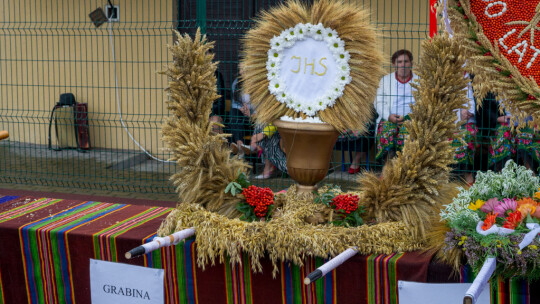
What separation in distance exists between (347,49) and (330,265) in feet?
2.77

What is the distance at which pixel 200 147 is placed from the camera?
2.39 m

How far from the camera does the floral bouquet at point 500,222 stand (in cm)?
181

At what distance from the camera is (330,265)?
6.28ft

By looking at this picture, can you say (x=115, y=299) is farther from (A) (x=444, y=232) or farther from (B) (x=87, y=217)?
(A) (x=444, y=232)

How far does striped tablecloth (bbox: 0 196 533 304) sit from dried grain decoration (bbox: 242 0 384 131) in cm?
55

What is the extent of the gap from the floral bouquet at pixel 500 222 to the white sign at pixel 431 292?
0.41 ft

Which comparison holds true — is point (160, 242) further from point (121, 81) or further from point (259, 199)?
point (121, 81)

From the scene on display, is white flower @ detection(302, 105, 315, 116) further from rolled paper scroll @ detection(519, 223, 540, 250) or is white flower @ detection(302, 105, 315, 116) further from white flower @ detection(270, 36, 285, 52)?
rolled paper scroll @ detection(519, 223, 540, 250)

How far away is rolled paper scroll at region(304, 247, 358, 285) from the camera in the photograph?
1806mm

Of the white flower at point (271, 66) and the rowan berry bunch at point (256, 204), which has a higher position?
the white flower at point (271, 66)

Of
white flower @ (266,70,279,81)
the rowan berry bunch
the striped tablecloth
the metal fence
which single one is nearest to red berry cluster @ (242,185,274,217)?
the rowan berry bunch

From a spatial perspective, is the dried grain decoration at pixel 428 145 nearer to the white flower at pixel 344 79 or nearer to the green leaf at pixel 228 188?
the white flower at pixel 344 79

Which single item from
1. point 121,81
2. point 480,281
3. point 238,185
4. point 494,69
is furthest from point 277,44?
point 121,81

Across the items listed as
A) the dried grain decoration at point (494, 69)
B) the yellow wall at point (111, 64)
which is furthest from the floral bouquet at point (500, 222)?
the yellow wall at point (111, 64)
